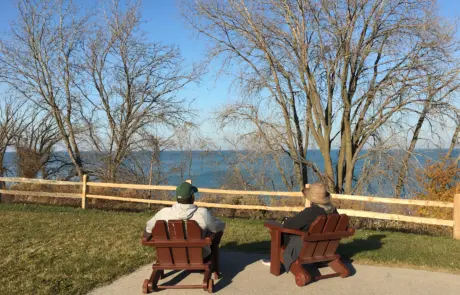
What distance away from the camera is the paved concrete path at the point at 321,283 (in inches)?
195

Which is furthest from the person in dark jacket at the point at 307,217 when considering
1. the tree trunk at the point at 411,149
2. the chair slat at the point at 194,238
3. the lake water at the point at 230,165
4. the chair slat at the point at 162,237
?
the tree trunk at the point at 411,149

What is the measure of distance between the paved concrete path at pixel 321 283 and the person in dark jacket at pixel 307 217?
33 centimetres

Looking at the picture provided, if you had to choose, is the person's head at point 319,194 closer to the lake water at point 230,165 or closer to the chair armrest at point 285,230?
the chair armrest at point 285,230

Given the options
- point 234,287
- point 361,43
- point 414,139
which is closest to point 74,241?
point 234,287

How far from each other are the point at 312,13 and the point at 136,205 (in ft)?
30.1

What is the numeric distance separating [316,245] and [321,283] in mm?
471

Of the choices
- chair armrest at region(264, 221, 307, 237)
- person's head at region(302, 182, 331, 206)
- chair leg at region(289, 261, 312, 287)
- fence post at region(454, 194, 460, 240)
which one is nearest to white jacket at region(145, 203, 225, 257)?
chair armrest at region(264, 221, 307, 237)

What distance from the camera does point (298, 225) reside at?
5.24 meters

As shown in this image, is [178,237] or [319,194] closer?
[178,237]

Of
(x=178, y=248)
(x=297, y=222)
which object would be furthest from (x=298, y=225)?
(x=178, y=248)

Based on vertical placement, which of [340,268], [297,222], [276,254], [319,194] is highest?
[319,194]

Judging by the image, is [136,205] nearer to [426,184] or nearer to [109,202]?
[109,202]

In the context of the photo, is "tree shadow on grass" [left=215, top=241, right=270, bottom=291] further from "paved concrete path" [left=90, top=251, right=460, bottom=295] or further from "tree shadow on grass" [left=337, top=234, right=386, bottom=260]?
"tree shadow on grass" [left=337, top=234, right=386, bottom=260]

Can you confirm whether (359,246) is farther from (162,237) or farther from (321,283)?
(162,237)
